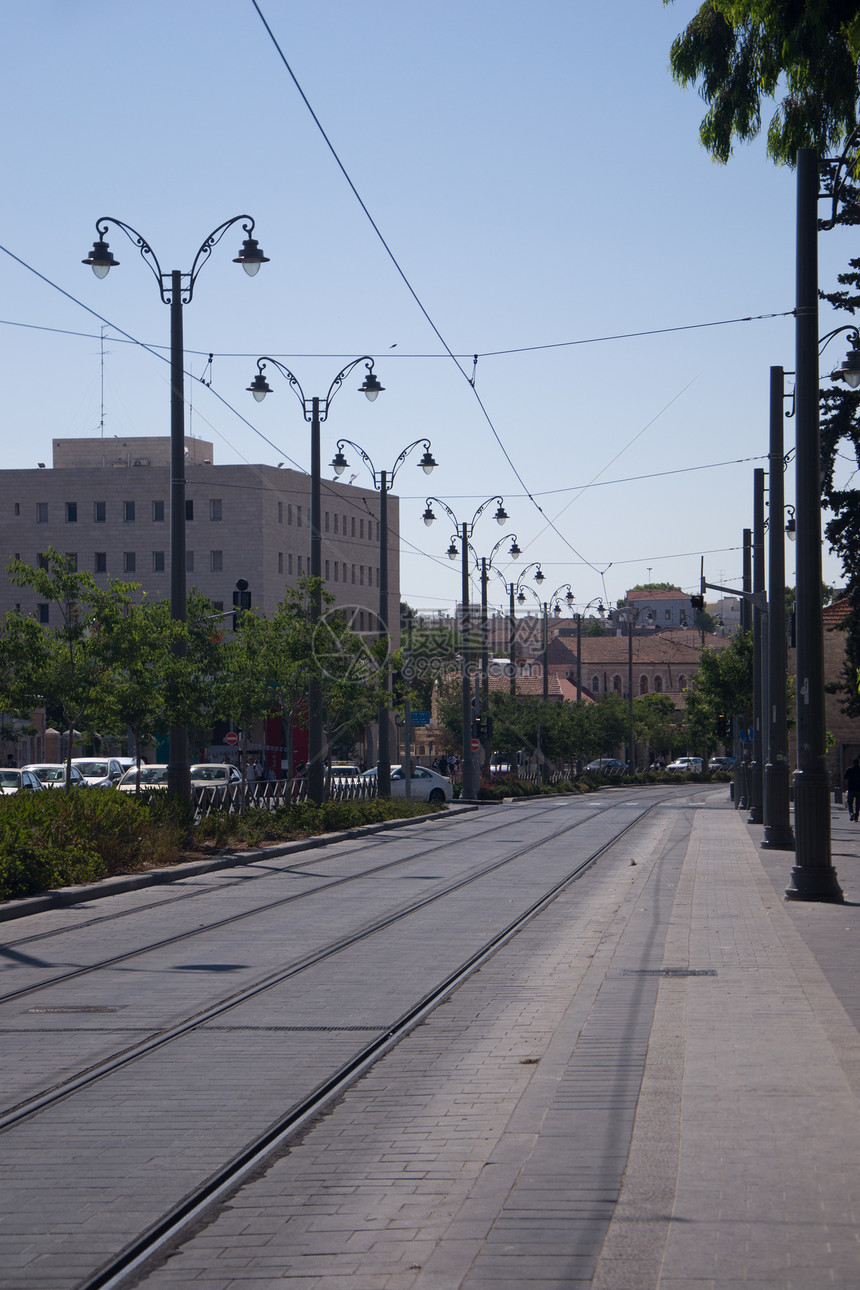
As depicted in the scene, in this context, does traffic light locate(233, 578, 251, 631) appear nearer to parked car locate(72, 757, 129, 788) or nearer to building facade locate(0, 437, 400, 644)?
parked car locate(72, 757, 129, 788)

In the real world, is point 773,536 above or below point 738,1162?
above

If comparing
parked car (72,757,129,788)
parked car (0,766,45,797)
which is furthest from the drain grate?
parked car (72,757,129,788)

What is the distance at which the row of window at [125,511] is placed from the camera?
3733 inches

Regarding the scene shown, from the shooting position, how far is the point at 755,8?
923 cm

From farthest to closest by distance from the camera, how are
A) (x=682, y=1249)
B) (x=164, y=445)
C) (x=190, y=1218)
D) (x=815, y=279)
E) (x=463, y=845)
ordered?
1. (x=164, y=445)
2. (x=463, y=845)
3. (x=815, y=279)
4. (x=190, y=1218)
5. (x=682, y=1249)

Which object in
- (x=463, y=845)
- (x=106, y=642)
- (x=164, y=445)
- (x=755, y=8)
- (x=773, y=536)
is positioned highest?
(x=164, y=445)

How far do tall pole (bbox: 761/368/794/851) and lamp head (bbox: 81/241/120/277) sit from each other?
10659 mm

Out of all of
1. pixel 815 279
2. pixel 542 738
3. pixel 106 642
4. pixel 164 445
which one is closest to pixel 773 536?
pixel 815 279

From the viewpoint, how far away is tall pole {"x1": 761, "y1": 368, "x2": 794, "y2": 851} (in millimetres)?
23094

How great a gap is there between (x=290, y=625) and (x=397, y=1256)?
28560 millimetres

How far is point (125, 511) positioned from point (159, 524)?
→ 2.70 m

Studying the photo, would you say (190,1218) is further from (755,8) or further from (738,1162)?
(755,8)

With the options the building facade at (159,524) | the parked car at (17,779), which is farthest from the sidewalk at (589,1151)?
the building facade at (159,524)

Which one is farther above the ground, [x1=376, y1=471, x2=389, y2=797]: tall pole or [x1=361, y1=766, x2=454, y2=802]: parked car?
[x1=376, y1=471, x2=389, y2=797]: tall pole
